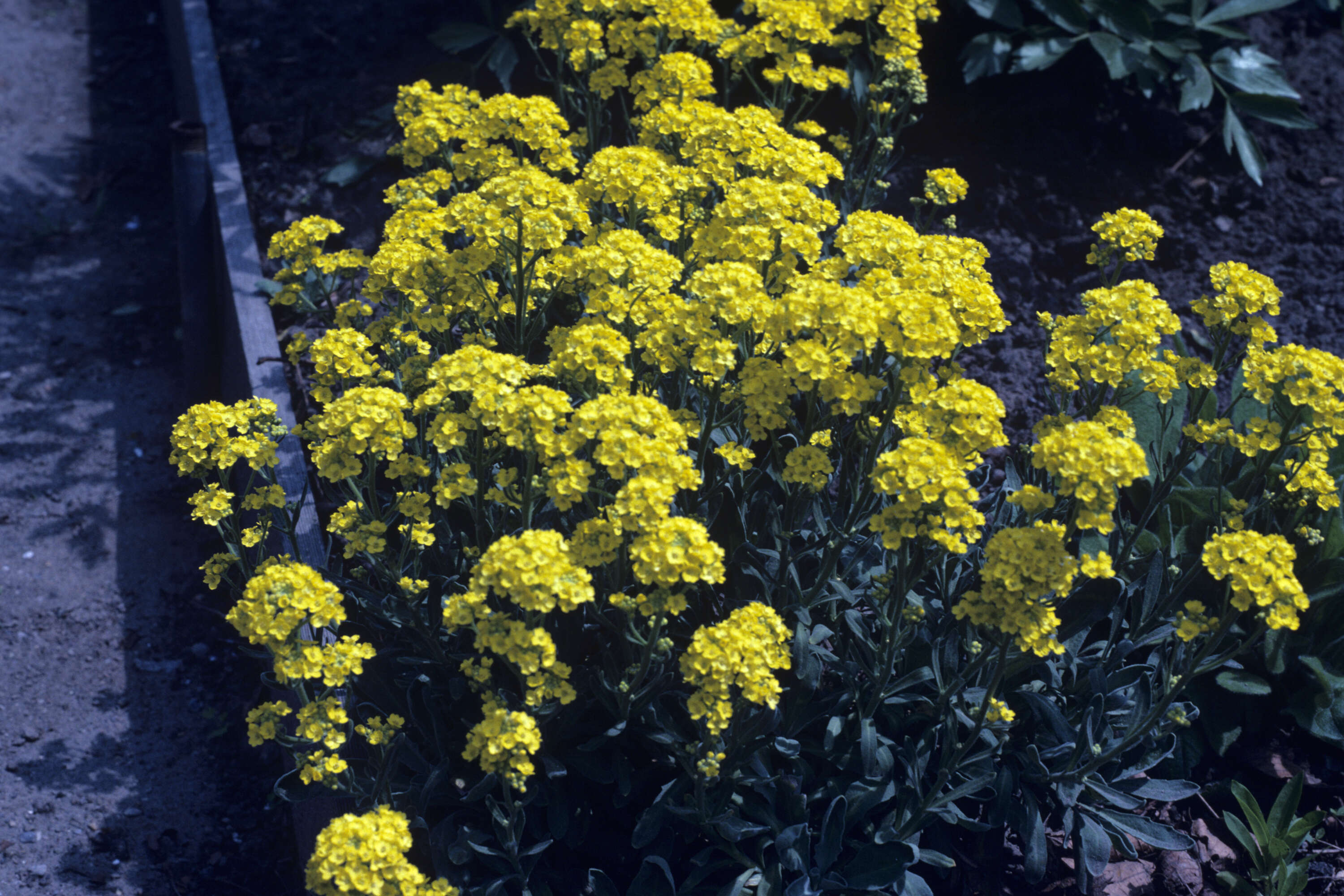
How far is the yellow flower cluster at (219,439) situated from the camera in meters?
2.41

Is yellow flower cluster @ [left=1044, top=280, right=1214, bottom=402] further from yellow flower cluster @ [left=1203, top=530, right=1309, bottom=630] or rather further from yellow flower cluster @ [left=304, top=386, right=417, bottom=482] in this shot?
yellow flower cluster @ [left=304, top=386, right=417, bottom=482]

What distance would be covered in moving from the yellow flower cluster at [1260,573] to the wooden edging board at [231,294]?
2207 mm

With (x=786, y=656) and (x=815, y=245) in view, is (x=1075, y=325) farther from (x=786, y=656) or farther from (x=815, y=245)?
(x=786, y=656)

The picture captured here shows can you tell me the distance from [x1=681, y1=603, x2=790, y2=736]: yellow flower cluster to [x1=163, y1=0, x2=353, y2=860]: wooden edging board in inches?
47.9

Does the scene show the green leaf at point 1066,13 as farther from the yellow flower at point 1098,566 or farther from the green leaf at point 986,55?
the yellow flower at point 1098,566

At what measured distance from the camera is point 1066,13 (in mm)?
4391

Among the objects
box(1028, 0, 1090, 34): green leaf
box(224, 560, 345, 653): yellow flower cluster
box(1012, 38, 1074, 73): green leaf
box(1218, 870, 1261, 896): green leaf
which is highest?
box(1028, 0, 1090, 34): green leaf

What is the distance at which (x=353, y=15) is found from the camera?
6.09m

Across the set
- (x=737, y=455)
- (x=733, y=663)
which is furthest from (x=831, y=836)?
(x=737, y=455)

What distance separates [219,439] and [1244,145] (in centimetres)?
434

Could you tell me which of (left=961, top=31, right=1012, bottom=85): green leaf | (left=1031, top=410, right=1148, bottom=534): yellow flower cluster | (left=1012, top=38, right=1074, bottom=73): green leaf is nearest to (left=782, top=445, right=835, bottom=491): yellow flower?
(left=1031, top=410, right=1148, bottom=534): yellow flower cluster

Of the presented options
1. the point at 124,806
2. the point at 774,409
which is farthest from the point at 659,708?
the point at 124,806

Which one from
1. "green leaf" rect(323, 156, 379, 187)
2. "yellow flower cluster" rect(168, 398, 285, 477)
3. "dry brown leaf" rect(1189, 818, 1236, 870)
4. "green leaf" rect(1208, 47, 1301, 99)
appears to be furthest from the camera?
"green leaf" rect(323, 156, 379, 187)

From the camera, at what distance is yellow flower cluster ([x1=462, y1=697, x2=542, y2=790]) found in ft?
6.45
